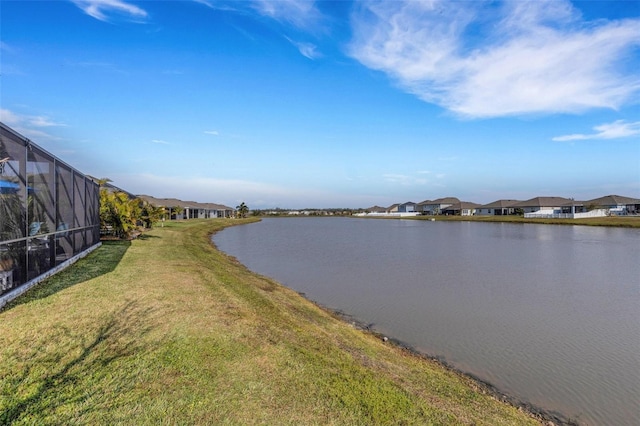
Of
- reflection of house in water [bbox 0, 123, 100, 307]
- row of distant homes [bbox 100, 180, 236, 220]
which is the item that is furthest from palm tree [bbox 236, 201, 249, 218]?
reflection of house in water [bbox 0, 123, 100, 307]

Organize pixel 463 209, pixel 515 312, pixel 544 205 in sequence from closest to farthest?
1. pixel 515 312
2. pixel 544 205
3. pixel 463 209

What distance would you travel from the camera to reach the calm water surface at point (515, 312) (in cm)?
643

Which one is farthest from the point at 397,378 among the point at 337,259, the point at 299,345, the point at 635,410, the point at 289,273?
the point at 337,259

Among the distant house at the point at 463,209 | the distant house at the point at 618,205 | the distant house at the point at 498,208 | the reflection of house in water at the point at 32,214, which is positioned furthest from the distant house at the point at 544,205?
the reflection of house in water at the point at 32,214

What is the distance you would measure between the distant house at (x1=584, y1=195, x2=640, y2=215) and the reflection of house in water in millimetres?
90315

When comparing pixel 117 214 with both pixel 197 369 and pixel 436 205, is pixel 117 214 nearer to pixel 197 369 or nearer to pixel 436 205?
pixel 197 369

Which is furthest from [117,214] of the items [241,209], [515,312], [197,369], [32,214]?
[241,209]

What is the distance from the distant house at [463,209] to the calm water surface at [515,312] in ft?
244

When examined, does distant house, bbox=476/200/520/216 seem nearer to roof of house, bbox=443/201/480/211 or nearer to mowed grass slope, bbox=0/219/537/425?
roof of house, bbox=443/201/480/211

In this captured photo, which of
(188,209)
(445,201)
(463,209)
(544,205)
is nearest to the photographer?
(188,209)

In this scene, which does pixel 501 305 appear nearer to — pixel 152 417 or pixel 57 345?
pixel 152 417

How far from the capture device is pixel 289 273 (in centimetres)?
1661

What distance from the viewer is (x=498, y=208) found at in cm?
8562

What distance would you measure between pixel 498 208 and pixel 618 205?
23.1 m
